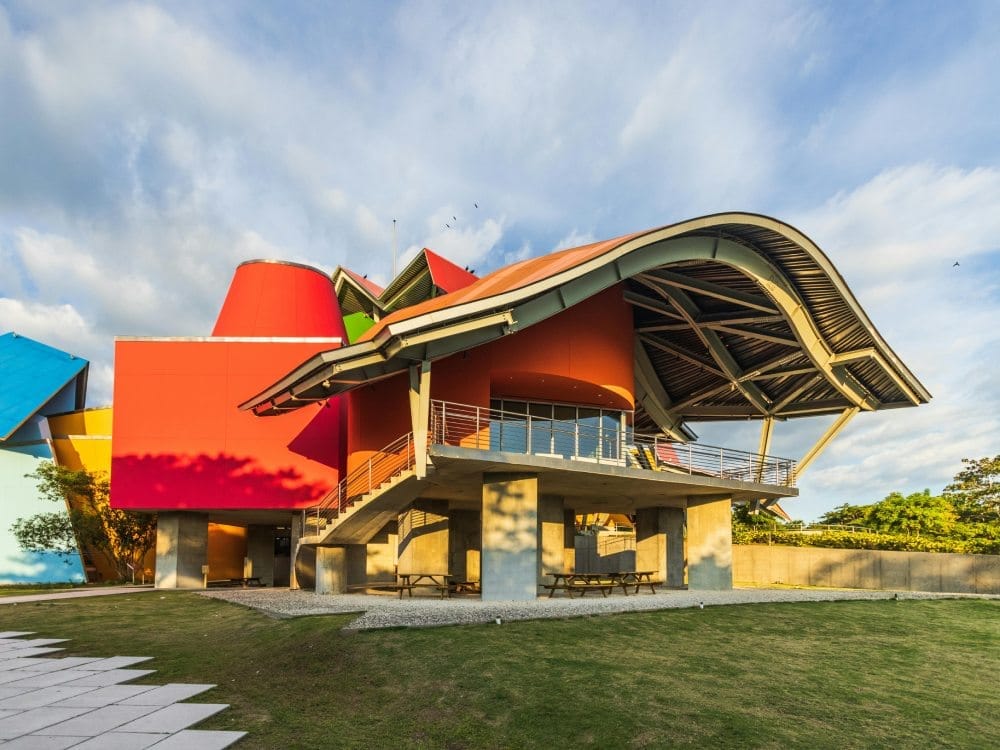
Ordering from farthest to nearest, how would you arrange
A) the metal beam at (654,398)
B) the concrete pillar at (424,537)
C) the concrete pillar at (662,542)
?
the metal beam at (654,398)
the concrete pillar at (662,542)
the concrete pillar at (424,537)

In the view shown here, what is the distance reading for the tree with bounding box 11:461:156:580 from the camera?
114 ft

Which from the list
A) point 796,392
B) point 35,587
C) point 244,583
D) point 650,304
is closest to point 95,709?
point 650,304

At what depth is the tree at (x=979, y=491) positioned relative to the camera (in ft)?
122

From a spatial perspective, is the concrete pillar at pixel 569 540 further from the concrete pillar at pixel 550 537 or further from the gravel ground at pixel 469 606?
the gravel ground at pixel 469 606

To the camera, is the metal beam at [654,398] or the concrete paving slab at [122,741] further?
the metal beam at [654,398]

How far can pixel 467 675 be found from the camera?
31.7 feet

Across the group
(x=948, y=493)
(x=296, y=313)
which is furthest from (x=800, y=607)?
(x=948, y=493)

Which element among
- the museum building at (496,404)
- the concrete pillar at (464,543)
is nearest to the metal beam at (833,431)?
the museum building at (496,404)

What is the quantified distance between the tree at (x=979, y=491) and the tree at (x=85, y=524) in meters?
41.9

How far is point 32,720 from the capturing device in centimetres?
780

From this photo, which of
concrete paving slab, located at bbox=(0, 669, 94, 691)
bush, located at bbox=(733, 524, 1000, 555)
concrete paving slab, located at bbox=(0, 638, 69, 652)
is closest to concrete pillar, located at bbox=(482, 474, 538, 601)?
concrete paving slab, located at bbox=(0, 638, 69, 652)

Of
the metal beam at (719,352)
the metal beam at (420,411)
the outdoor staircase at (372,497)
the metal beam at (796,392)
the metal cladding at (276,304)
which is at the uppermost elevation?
the metal cladding at (276,304)

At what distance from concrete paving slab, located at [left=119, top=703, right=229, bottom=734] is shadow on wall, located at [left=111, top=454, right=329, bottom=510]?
20205 millimetres

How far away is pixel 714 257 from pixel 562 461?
8136 millimetres
